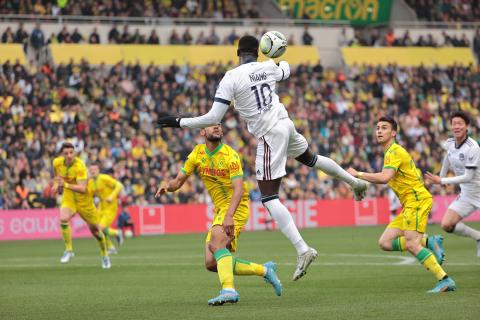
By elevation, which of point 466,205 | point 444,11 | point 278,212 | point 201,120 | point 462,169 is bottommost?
point 466,205

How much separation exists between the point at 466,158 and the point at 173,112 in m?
24.2

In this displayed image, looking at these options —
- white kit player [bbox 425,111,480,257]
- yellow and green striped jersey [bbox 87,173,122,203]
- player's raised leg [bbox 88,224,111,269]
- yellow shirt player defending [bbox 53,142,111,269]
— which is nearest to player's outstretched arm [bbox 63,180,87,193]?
yellow shirt player defending [bbox 53,142,111,269]

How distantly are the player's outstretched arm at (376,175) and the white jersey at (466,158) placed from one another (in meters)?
3.94

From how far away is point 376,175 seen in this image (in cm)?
1341

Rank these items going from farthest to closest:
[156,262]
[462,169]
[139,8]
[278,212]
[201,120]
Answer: [139,8] → [156,262] → [462,169] → [278,212] → [201,120]

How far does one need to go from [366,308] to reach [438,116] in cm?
3608

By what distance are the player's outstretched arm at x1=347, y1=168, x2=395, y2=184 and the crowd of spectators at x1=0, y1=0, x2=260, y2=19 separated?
101 feet

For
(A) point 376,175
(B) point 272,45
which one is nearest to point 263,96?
(B) point 272,45

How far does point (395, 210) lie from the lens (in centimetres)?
3738

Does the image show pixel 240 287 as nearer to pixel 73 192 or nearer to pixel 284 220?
pixel 284 220

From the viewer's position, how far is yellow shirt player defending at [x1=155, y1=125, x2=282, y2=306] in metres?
12.2

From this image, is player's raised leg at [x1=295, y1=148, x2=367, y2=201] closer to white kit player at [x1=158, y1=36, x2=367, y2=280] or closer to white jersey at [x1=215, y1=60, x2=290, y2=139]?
white kit player at [x1=158, y1=36, x2=367, y2=280]

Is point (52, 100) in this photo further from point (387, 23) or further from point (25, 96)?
point (387, 23)

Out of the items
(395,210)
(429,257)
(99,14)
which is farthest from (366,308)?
(99,14)
